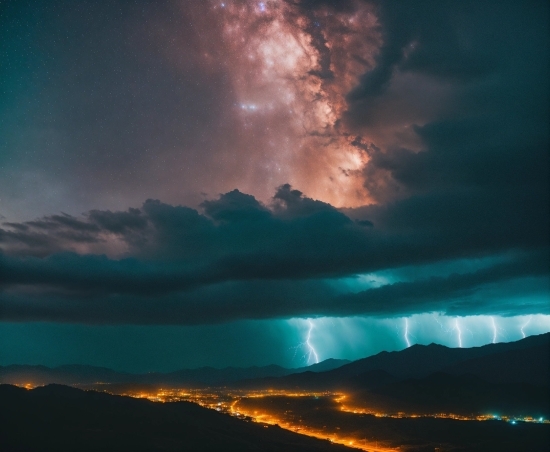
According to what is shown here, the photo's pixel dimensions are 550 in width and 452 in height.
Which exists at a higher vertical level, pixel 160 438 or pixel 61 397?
pixel 61 397

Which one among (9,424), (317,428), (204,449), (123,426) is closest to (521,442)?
(317,428)

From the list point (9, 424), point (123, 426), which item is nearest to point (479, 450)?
point (123, 426)

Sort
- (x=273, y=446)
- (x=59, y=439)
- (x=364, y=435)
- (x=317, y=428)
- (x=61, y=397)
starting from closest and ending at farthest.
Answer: (x=59, y=439), (x=273, y=446), (x=61, y=397), (x=364, y=435), (x=317, y=428)

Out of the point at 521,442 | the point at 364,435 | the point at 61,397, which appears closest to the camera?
the point at 61,397

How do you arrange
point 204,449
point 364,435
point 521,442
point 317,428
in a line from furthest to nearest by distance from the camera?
point 317,428 → point 364,435 → point 521,442 → point 204,449

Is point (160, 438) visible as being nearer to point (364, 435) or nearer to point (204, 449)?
point (204, 449)

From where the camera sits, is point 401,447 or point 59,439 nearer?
point 59,439

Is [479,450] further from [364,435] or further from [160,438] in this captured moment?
[160,438]
